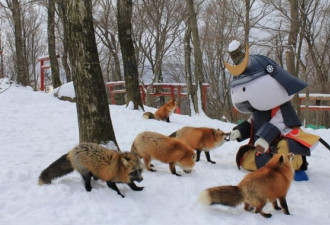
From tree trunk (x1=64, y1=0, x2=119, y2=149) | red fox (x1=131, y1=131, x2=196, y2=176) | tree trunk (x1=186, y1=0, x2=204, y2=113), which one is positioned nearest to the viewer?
tree trunk (x1=64, y1=0, x2=119, y2=149)

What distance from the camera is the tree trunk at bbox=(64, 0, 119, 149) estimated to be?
14.8 feet

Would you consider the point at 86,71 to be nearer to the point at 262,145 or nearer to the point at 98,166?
the point at 98,166

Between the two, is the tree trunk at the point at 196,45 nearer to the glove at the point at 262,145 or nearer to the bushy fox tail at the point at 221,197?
the glove at the point at 262,145

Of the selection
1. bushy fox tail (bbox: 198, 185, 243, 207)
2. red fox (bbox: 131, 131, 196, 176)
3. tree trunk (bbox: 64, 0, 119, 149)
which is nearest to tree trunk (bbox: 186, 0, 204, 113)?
red fox (bbox: 131, 131, 196, 176)

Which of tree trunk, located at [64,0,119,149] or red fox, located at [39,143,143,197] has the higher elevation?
tree trunk, located at [64,0,119,149]

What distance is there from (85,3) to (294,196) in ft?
13.0

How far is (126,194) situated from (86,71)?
186 cm

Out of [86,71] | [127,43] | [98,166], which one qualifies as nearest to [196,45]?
[127,43]

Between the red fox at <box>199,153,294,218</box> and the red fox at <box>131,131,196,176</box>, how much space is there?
123 cm

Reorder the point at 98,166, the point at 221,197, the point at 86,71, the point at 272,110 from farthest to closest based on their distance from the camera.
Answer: the point at 272,110 → the point at 86,71 → the point at 98,166 → the point at 221,197

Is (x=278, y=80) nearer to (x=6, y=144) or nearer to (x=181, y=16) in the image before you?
(x=6, y=144)

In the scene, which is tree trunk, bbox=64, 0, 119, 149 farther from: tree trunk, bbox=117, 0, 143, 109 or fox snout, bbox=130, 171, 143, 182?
tree trunk, bbox=117, 0, 143, 109

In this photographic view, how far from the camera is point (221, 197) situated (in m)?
3.38

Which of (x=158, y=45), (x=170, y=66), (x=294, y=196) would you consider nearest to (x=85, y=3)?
(x=294, y=196)
